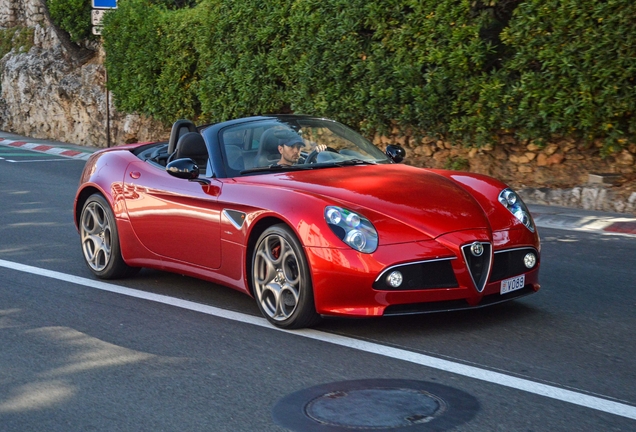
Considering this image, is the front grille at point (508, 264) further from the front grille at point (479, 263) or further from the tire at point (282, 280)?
the tire at point (282, 280)

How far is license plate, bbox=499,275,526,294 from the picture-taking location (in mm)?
5855

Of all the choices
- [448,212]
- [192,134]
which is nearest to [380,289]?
[448,212]

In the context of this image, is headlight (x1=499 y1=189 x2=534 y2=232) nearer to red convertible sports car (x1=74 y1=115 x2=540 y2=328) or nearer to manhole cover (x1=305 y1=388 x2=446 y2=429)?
red convertible sports car (x1=74 y1=115 x2=540 y2=328)

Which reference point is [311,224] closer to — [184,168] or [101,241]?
→ [184,168]

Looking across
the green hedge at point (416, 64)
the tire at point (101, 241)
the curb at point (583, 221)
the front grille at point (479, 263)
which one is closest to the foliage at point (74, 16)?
the green hedge at point (416, 64)

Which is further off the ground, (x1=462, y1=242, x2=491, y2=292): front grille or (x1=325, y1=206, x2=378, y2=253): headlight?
(x1=325, y1=206, x2=378, y2=253): headlight

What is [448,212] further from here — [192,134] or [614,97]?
[614,97]

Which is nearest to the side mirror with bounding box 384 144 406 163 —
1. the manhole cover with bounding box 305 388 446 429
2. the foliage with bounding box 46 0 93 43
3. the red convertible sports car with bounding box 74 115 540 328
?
the red convertible sports car with bounding box 74 115 540 328

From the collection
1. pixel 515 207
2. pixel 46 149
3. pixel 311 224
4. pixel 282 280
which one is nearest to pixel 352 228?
pixel 311 224

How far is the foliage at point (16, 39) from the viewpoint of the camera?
98.5 feet

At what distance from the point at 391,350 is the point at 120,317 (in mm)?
2107

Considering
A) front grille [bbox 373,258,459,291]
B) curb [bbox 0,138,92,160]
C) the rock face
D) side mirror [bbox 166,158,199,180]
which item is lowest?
front grille [bbox 373,258,459,291]

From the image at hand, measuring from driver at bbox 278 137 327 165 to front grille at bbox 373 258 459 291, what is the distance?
1.63 meters

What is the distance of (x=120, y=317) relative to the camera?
21.4 ft
